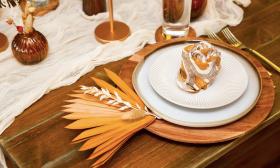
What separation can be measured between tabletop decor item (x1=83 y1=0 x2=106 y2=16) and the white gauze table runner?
17mm

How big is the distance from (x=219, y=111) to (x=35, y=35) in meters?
0.41

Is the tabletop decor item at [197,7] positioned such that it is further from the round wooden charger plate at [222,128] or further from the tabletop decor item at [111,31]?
the round wooden charger plate at [222,128]

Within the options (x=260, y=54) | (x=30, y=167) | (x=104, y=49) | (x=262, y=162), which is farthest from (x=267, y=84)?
(x=30, y=167)

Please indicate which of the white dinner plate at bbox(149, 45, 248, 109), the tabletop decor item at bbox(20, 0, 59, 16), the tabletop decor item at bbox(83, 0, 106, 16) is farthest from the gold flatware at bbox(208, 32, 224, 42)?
the tabletop decor item at bbox(20, 0, 59, 16)

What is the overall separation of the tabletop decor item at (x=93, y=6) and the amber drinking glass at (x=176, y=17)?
7.0 inches

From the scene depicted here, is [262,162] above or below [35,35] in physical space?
below

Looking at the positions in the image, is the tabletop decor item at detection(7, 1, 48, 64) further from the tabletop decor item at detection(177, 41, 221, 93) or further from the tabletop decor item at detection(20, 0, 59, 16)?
the tabletop decor item at detection(177, 41, 221, 93)

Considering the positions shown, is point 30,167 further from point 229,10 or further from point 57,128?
point 229,10

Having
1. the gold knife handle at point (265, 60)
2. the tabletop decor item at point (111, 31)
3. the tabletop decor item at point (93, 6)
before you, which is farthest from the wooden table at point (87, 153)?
the tabletop decor item at point (93, 6)

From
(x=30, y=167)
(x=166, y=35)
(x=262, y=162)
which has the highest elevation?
(x=166, y=35)

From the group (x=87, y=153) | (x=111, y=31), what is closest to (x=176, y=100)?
(x=87, y=153)

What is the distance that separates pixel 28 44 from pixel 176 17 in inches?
13.1

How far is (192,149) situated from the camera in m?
→ 0.78

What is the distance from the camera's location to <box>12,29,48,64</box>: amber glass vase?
945 millimetres
